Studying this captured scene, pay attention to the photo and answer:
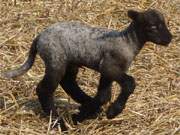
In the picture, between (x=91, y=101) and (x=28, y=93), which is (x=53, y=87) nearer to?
(x=91, y=101)

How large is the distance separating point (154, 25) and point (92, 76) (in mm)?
1752

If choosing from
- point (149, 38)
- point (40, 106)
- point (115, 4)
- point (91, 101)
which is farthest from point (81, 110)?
point (115, 4)

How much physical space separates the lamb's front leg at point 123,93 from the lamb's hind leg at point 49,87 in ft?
1.89

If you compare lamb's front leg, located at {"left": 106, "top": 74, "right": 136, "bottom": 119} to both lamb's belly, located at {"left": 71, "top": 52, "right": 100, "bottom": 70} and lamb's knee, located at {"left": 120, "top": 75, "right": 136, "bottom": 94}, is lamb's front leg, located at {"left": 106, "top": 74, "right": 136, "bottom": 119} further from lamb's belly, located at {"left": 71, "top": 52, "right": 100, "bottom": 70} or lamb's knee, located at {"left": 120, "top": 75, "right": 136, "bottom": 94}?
lamb's belly, located at {"left": 71, "top": 52, "right": 100, "bottom": 70}

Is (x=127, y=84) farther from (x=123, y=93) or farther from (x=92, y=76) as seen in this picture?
(x=92, y=76)

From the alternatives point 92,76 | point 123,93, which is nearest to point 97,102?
point 123,93

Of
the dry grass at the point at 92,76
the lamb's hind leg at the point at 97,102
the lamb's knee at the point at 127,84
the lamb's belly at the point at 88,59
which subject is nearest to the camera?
the lamb's knee at the point at 127,84

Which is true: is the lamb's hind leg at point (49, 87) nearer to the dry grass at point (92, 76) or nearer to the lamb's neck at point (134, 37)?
the dry grass at point (92, 76)

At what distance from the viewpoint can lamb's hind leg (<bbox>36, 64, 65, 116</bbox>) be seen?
586cm

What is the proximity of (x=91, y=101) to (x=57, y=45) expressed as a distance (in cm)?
71

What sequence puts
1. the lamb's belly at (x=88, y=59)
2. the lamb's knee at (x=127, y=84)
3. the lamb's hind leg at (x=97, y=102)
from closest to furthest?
the lamb's knee at (x=127, y=84) → the lamb's belly at (x=88, y=59) → the lamb's hind leg at (x=97, y=102)

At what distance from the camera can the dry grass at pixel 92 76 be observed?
240 inches

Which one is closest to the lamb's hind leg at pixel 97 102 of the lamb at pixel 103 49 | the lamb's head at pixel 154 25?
the lamb at pixel 103 49

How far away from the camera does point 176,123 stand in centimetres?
604
